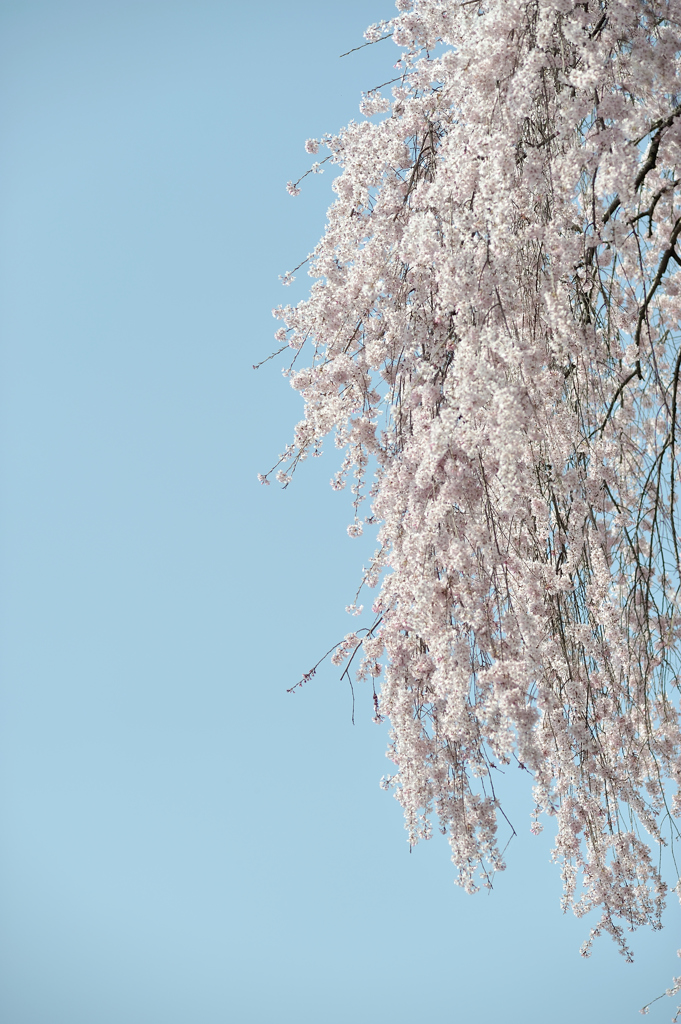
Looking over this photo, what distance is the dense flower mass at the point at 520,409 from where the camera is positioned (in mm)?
2223

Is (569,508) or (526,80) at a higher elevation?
(526,80)

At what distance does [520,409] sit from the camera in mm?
2006

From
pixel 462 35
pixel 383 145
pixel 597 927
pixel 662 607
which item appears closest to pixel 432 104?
pixel 383 145

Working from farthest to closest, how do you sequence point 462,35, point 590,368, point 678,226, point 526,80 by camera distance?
1. point 678,226
2. point 590,368
3. point 462,35
4. point 526,80

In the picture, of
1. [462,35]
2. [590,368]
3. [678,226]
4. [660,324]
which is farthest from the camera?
[660,324]

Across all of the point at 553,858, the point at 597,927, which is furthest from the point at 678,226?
the point at 597,927

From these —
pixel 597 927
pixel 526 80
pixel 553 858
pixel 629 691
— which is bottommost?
pixel 597 927

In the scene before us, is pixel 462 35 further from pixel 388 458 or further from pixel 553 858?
pixel 553 858

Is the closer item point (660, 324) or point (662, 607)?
point (662, 607)

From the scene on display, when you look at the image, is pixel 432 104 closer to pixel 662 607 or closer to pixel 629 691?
pixel 662 607

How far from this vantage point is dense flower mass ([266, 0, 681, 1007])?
7.29 feet

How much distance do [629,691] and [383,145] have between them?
5.69 feet

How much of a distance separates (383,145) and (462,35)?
52cm

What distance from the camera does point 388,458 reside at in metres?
2.81
